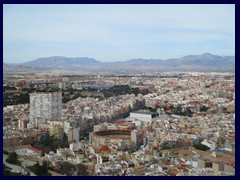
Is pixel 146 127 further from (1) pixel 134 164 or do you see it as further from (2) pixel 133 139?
(1) pixel 134 164

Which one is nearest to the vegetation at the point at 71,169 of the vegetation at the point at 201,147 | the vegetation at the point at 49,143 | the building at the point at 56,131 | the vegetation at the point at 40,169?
the vegetation at the point at 40,169

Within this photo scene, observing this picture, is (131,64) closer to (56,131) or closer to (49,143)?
(56,131)

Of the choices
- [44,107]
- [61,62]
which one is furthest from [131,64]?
[44,107]

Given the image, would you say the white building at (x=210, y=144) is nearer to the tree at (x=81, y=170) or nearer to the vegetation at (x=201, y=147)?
the vegetation at (x=201, y=147)

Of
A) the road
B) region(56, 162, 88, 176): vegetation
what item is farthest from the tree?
the road

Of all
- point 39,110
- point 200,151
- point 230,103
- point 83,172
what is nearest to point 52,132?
point 39,110
